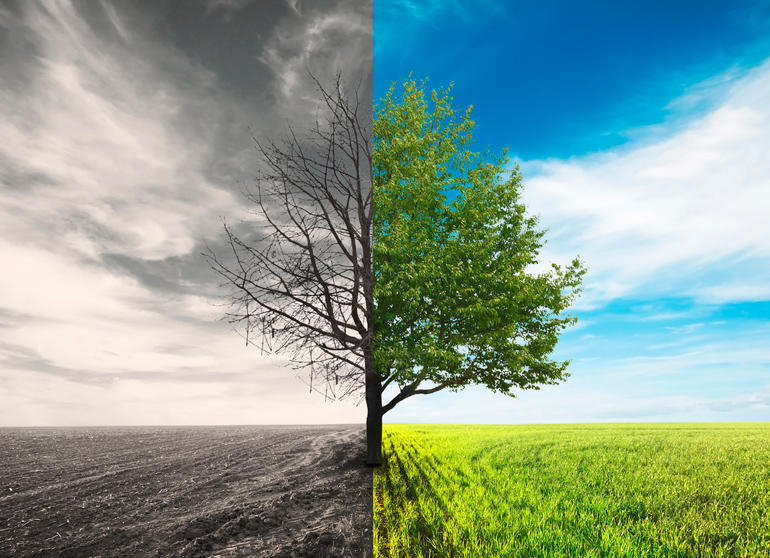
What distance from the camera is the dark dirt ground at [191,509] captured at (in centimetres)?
808

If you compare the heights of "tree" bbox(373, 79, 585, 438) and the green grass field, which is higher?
"tree" bbox(373, 79, 585, 438)

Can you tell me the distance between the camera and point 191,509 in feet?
34.6

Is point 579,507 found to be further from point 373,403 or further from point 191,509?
point 191,509

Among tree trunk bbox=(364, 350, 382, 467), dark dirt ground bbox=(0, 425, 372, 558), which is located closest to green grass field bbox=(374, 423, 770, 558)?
dark dirt ground bbox=(0, 425, 372, 558)

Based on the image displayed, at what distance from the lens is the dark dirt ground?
8.08 m

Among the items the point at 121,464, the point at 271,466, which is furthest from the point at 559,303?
the point at 121,464

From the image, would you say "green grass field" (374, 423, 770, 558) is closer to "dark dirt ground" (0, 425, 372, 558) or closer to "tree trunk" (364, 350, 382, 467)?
"dark dirt ground" (0, 425, 372, 558)

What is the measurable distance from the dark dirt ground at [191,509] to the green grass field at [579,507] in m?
1.04

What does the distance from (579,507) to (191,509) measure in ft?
29.1

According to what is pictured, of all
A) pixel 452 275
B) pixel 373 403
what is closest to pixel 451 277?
pixel 452 275

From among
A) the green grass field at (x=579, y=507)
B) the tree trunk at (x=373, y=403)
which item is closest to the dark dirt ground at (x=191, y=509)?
the green grass field at (x=579, y=507)

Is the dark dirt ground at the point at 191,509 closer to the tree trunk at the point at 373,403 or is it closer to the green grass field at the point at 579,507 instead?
the green grass field at the point at 579,507

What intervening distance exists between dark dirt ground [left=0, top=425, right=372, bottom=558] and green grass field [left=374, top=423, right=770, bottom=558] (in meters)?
1.04

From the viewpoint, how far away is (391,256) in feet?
42.6
